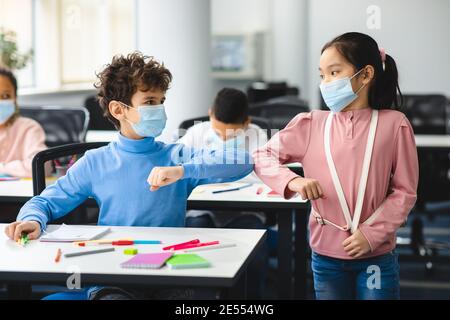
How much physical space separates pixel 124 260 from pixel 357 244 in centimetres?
69

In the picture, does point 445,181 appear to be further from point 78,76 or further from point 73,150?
point 78,76

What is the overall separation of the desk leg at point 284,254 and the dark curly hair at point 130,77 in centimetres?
83

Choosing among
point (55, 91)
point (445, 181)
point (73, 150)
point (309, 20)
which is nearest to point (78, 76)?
point (55, 91)

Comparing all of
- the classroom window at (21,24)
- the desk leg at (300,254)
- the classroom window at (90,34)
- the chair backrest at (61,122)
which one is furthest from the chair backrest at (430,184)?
the classroom window at (90,34)

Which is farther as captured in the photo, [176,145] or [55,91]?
[55,91]

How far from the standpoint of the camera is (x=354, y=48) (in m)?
2.28

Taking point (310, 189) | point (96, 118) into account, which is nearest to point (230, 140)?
point (310, 189)

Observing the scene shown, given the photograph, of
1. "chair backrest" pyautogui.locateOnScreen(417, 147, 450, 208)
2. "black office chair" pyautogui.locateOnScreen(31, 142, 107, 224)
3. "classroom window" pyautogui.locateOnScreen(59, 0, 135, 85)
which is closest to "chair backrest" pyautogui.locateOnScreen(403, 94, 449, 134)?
"chair backrest" pyautogui.locateOnScreen(417, 147, 450, 208)

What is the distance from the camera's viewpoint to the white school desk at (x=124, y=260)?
5.98 ft

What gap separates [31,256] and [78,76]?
7084 mm

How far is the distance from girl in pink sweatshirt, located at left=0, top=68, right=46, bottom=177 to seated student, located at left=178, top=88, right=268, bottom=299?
79 centimetres

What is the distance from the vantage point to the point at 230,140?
370 cm

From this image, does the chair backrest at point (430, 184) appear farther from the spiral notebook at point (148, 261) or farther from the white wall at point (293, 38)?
the white wall at point (293, 38)

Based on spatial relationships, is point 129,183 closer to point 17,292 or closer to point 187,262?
point 187,262
